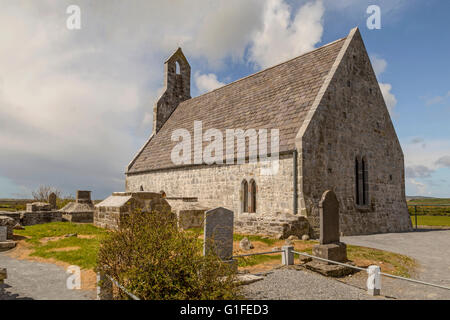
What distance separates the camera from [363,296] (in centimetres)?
610

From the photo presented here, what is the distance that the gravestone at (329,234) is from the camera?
27.0 ft

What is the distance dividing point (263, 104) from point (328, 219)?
9.94m

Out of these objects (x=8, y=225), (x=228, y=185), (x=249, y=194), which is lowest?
(x=8, y=225)

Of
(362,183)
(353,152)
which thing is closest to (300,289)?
(353,152)

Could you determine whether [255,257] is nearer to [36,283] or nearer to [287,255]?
[287,255]

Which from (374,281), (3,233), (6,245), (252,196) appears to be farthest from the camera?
(252,196)

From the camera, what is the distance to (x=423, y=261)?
30.2 feet

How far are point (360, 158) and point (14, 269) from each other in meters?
15.2

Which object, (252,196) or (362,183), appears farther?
(362,183)

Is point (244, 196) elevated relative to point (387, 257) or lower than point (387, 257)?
elevated

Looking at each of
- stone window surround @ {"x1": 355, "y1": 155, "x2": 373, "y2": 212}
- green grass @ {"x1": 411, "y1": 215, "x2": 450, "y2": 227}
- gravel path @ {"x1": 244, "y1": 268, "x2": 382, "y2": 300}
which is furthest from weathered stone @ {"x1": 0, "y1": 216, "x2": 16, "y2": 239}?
green grass @ {"x1": 411, "y1": 215, "x2": 450, "y2": 227}

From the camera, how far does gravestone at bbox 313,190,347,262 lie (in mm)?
8242

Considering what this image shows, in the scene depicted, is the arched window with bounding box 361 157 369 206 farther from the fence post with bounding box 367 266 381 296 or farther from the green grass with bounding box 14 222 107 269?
the green grass with bounding box 14 222 107 269

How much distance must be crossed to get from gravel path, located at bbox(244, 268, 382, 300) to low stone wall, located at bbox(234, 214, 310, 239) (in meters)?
4.44
